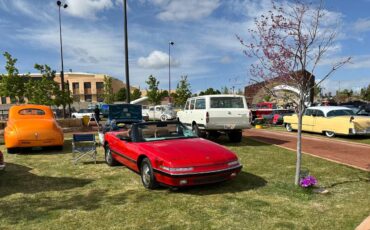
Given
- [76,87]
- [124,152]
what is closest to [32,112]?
[124,152]

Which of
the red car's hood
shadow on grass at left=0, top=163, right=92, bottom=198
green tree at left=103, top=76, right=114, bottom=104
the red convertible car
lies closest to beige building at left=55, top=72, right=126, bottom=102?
green tree at left=103, top=76, right=114, bottom=104

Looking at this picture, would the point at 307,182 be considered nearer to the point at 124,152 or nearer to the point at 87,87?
the point at 124,152

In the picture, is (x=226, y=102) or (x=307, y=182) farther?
(x=226, y=102)

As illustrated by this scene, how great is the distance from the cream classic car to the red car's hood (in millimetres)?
9498

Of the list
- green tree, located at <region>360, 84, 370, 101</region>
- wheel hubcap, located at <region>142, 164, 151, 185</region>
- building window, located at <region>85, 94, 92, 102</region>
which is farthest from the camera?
building window, located at <region>85, 94, 92, 102</region>

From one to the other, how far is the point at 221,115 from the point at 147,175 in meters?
6.38

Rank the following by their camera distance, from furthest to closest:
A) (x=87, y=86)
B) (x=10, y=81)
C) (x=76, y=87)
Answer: (x=76, y=87)
(x=87, y=86)
(x=10, y=81)

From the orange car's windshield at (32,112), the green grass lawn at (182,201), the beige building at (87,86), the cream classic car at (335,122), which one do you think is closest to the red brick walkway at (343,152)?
the green grass lawn at (182,201)

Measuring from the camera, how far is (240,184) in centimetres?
657

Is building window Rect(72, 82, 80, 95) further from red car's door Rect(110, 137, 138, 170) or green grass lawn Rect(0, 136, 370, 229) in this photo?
red car's door Rect(110, 137, 138, 170)

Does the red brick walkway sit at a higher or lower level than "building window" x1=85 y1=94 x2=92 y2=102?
lower

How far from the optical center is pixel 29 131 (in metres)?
10.6

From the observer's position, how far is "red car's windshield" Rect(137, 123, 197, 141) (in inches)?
286

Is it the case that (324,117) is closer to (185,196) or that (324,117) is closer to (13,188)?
(185,196)
